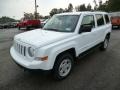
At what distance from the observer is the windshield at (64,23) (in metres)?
4.56

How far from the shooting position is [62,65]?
13.5 ft

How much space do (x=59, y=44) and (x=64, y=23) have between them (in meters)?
1.29

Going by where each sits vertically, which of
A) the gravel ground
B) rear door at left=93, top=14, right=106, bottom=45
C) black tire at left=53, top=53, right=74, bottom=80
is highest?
rear door at left=93, top=14, right=106, bottom=45

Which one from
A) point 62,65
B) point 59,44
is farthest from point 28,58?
point 62,65

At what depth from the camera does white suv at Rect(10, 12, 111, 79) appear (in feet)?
11.5

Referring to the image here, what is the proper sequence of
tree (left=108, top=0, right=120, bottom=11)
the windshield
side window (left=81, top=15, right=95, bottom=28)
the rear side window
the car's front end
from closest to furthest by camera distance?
the car's front end < the windshield < side window (left=81, top=15, right=95, bottom=28) < the rear side window < tree (left=108, top=0, right=120, bottom=11)

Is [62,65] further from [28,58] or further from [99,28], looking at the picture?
[99,28]

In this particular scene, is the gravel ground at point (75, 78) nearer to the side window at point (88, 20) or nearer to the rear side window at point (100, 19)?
the side window at point (88, 20)

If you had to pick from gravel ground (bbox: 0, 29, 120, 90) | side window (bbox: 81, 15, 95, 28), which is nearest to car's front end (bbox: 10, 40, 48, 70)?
gravel ground (bbox: 0, 29, 120, 90)

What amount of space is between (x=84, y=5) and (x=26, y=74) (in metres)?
88.8

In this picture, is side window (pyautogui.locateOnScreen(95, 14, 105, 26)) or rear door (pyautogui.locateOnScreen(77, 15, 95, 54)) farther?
side window (pyautogui.locateOnScreen(95, 14, 105, 26))

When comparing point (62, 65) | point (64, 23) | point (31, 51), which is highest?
point (64, 23)

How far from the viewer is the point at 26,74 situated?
457cm

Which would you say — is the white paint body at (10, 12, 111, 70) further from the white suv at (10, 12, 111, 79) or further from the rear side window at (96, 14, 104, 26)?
the rear side window at (96, 14, 104, 26)
